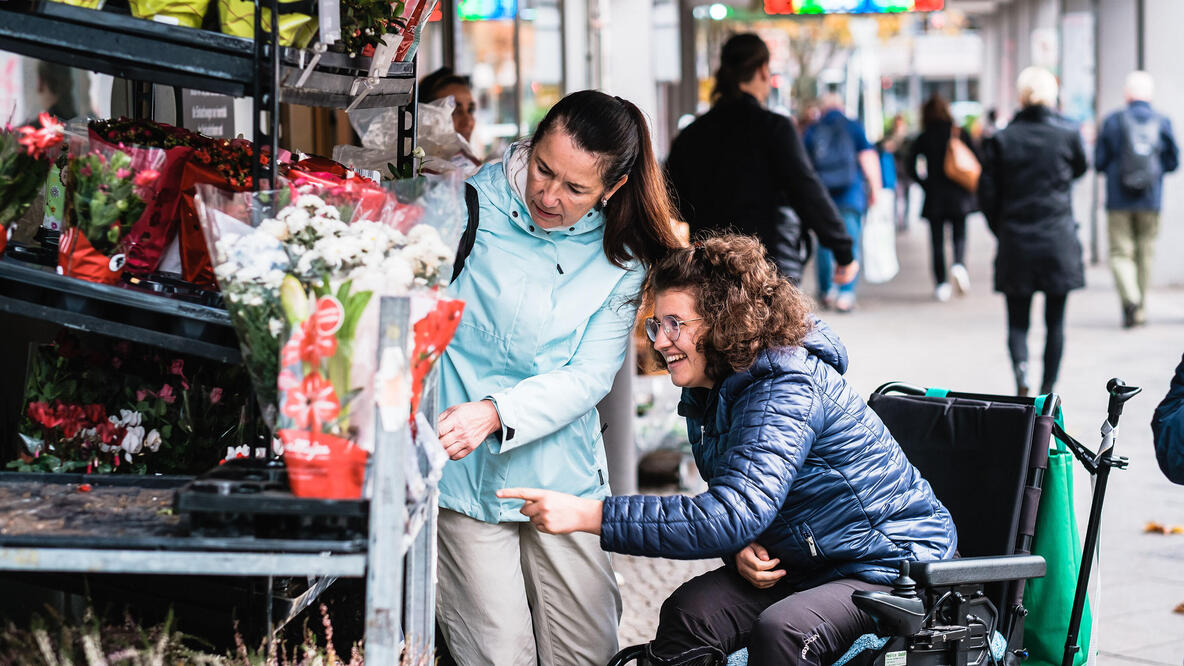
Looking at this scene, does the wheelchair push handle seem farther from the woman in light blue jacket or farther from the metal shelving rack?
the metal shelving rack

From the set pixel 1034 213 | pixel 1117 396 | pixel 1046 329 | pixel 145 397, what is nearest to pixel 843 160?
pixel 1034 213

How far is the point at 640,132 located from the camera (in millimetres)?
3004

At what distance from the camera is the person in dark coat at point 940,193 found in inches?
530

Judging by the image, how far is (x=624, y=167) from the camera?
2961 mm

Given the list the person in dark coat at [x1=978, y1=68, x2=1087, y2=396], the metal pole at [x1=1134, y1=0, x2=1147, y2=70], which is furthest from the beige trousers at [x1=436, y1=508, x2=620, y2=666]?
the metal pole at [x1=1134, y1=0, x2=1147, y2=70]

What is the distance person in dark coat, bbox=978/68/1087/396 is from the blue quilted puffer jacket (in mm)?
5752

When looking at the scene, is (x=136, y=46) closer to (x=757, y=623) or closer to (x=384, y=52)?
(x=384, y=52)

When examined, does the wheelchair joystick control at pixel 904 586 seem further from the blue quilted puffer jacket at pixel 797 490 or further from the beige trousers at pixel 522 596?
the beige trousers at pixel 522 596

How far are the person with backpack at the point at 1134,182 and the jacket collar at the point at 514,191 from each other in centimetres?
935

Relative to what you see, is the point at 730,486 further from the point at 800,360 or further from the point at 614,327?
the point at 614,327

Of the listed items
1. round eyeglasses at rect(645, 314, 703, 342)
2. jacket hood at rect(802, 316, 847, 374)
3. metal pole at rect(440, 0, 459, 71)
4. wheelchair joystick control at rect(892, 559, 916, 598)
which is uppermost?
metal pole at rect(440, 0, 459, 71)

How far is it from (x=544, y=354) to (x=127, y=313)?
0.94 meters

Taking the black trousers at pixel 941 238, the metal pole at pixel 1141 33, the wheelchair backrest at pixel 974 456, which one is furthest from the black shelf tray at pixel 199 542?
the metal pole at pixel 1141 33

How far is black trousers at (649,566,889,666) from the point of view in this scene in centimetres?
268
